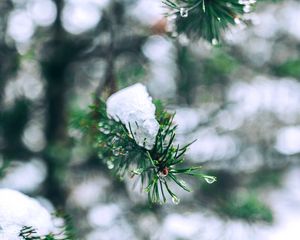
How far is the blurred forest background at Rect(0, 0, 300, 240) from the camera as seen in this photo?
→ 1.89m

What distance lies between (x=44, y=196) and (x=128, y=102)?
4.15 feet

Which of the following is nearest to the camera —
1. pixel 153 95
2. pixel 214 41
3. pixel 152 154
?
pixel 152 154

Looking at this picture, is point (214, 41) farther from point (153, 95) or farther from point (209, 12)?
point (153, 95)

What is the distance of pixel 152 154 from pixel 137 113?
0.32 feet

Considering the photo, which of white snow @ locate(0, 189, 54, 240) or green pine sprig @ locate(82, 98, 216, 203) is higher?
green pine sprig @ locate(82, 98, 216, 203)

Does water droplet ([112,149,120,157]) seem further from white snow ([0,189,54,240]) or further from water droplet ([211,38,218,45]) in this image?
water droplet ([211,38,218,45])

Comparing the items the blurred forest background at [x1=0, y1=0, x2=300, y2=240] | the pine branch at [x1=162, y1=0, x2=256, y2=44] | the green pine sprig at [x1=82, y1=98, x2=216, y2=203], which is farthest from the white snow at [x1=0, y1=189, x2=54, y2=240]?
the blurred forest background at [x1=0, y1=0, x2=300, y2=240]

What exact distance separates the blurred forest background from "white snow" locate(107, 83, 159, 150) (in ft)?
1.98

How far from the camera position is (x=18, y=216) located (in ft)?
3.19

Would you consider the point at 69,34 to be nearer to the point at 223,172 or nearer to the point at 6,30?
the point at 6,30

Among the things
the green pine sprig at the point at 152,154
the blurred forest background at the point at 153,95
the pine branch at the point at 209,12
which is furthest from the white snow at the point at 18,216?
the blurred forest background at the point at 153,95

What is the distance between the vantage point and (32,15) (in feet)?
6.66

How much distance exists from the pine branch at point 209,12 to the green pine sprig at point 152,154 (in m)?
0.22

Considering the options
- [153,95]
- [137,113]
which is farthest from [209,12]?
[153,95]
